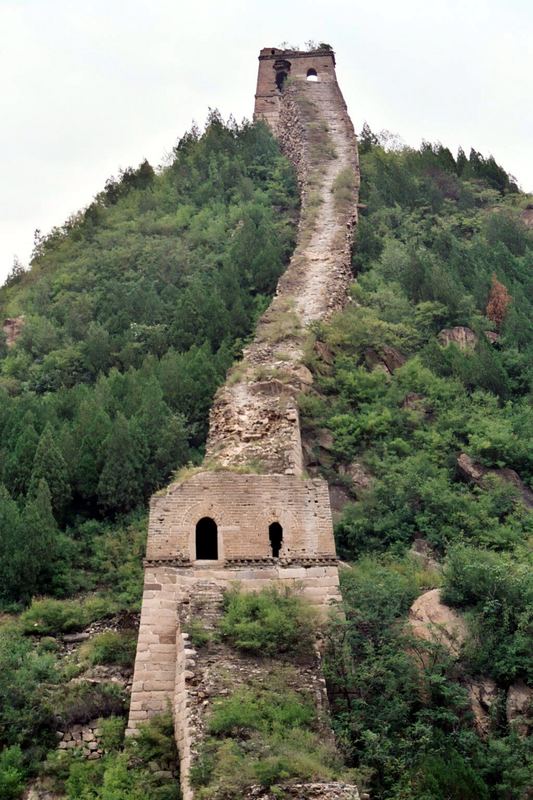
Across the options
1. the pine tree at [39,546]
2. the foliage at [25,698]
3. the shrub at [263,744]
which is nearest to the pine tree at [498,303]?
the pine tree at [39,546]

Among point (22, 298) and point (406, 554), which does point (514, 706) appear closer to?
point (406, 554)

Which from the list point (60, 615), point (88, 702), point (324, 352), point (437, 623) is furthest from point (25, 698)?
point (324, 352)

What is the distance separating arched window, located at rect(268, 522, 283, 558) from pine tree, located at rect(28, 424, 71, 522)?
5304 millimetres

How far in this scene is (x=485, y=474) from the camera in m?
25.1

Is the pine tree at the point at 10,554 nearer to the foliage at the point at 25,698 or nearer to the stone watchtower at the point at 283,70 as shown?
the foliage at the point at 25,698

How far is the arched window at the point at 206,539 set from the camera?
20.2 metres

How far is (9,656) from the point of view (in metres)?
18.6

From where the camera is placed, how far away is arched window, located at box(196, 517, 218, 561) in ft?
66.3

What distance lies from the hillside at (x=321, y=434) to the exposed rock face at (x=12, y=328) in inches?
16.4

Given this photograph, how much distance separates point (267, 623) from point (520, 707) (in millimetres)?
4199

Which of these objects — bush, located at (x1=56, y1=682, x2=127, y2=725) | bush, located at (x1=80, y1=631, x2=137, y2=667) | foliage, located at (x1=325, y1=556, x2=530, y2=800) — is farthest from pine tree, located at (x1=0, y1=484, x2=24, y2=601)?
foliage, located at (x1=325, y1=556, x2=530, y2=800)

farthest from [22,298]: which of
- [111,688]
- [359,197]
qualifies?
[111,688]

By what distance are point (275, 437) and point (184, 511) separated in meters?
4.13

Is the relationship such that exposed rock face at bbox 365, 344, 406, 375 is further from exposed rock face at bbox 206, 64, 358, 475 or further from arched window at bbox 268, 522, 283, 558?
arched window at bbox 268, 522, 283, 558
